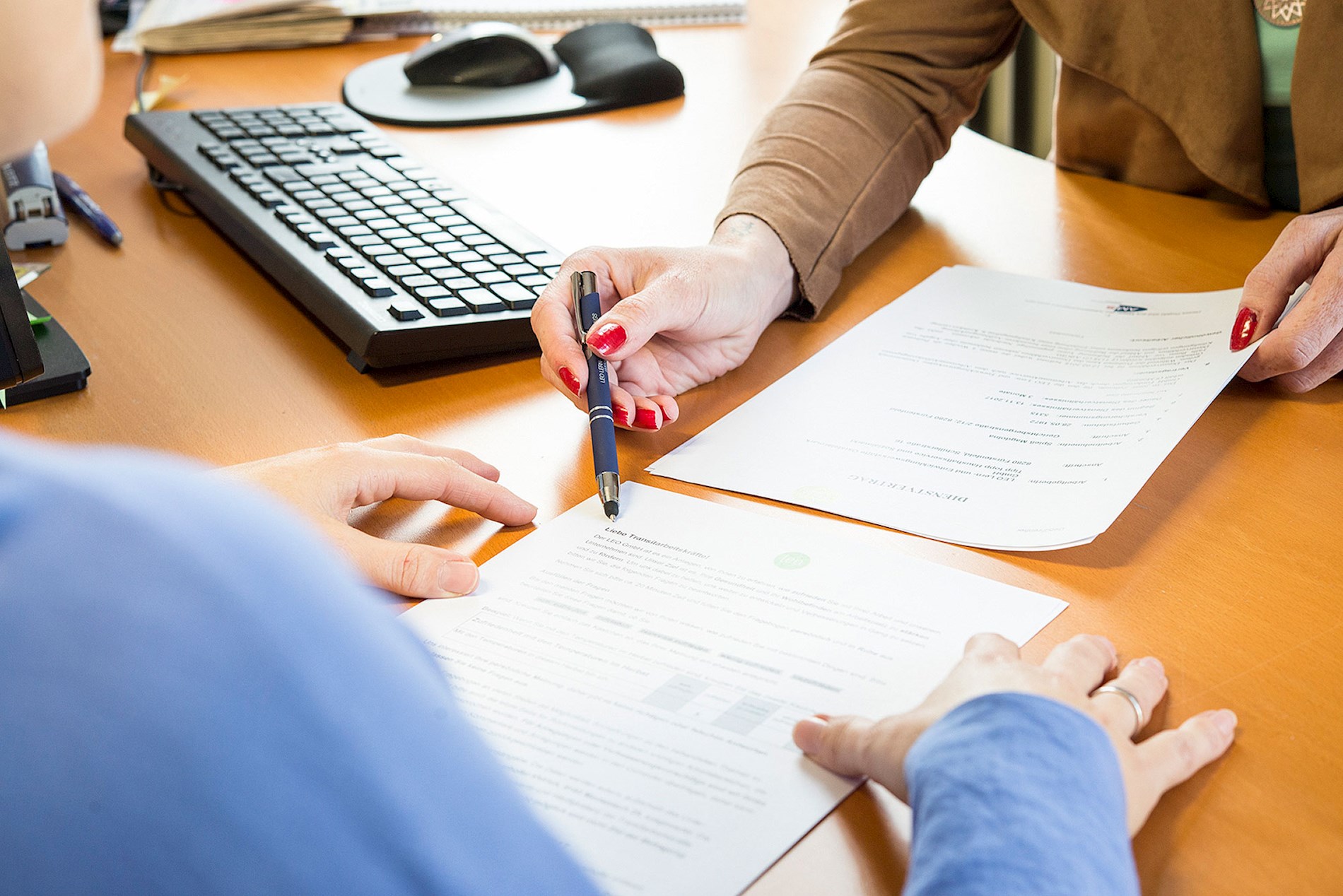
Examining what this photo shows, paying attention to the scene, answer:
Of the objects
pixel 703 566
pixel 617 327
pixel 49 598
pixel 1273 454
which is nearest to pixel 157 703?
pixel 49 598

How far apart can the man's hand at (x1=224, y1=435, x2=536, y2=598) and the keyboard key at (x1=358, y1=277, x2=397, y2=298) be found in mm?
182

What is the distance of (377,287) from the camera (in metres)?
0.83

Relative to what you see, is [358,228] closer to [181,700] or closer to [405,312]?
[405,312]

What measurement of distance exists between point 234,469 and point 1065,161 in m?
0.83

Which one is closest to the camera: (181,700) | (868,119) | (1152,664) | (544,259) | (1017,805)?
(181,700)

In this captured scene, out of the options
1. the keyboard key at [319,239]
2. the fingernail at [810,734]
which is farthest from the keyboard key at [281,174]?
the fingernail at [810,734]

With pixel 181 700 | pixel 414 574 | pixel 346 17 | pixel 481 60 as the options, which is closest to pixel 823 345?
pixel 414 574

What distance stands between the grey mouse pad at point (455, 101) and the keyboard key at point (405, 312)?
0.56 metres

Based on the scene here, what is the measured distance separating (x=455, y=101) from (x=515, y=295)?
0.62 meters

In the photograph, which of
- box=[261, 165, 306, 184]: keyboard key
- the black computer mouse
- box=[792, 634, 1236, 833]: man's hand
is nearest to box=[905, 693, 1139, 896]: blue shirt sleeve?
box=[792, 634, 1236, 833]: man's hand

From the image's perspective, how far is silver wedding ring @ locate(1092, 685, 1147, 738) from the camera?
1.56 ft

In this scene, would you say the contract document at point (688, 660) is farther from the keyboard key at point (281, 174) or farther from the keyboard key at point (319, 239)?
the keyboard key at point (281, 174)

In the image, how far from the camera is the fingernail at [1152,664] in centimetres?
A: 50

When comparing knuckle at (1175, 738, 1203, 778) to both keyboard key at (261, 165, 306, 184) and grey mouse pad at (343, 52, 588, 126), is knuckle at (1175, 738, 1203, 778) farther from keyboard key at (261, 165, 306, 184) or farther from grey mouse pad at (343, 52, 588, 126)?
grey mouse pad at (343, 52, 588, 126)
